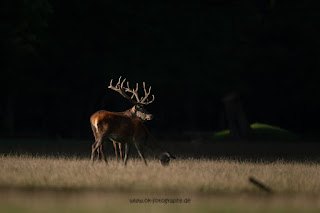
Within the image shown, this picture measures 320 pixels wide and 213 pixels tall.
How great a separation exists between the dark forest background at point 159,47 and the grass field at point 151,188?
15938 mm

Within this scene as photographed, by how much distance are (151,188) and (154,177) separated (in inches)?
48.7

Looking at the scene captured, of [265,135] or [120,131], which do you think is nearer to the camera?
[120,131]

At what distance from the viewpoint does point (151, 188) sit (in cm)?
1204

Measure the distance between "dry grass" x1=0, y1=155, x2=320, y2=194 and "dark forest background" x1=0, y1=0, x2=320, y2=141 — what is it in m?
15.2

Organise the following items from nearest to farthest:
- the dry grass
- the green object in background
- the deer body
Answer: the dry grass
the deer body
the green object in background

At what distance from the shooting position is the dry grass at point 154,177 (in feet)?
39.7

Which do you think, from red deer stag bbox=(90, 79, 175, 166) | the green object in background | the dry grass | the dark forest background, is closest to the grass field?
the dry grass

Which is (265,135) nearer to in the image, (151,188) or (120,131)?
(120,131)

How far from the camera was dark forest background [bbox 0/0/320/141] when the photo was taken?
32.0m

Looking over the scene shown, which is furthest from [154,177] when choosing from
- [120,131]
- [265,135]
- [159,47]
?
[159,47]

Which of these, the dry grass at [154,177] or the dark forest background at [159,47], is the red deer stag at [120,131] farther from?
the dark forest background at [159,47]

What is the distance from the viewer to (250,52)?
105 ft

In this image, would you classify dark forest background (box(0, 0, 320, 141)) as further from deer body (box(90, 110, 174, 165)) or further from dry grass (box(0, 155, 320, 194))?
dry grass (box(0, 155, 320, 194))

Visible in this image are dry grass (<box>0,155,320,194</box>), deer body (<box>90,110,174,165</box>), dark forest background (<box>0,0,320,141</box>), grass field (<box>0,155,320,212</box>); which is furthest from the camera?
dark forest background (<box>0,0,320,141</box>)
